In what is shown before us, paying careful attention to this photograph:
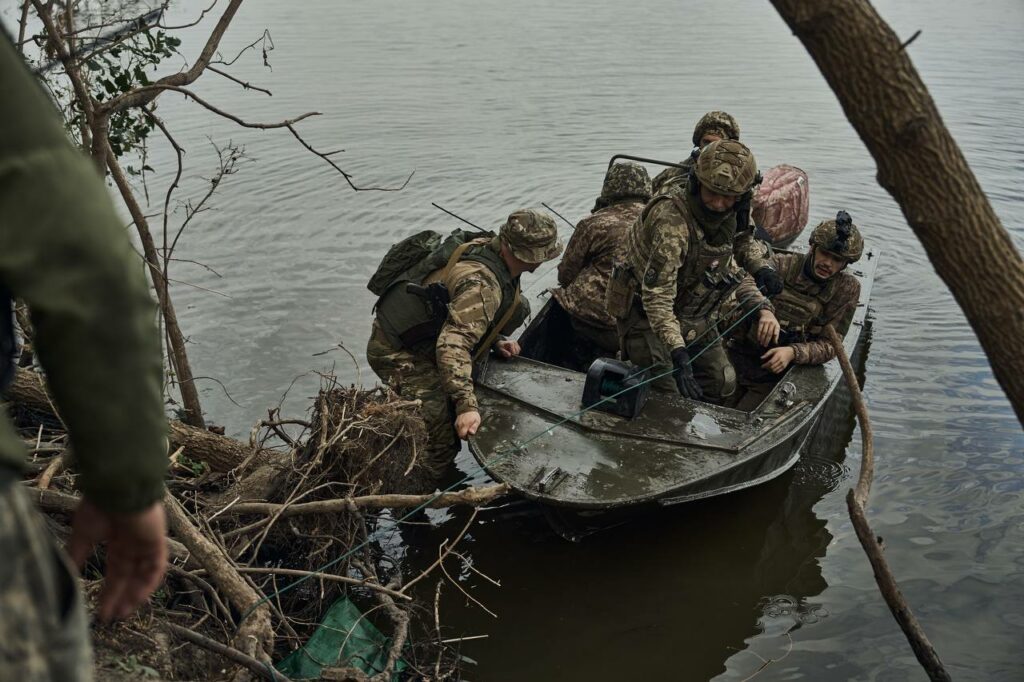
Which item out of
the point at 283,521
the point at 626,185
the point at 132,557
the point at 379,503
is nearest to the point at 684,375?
the point at 626,185

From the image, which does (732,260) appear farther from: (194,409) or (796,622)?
(194,409)

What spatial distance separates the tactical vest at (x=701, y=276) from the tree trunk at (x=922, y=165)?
11.6ft

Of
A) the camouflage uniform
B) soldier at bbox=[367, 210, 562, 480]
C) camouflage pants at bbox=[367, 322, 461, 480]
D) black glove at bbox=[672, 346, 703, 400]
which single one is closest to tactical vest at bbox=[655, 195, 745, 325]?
black glove at bbox=[672, 346, 703, 400]

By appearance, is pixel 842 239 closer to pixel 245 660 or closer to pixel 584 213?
pixel 245 660

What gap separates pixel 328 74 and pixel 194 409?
13.8m

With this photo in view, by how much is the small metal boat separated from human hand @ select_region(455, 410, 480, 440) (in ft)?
0.25

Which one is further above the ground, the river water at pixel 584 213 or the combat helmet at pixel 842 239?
the combat helmet at pixel 842 239

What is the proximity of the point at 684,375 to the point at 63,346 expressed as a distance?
5.43 metres

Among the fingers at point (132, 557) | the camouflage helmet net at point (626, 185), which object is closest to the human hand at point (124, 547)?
the fingers at point (132, 557)

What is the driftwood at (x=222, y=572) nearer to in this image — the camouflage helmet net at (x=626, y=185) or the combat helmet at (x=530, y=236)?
the combat helmet at (x=530, y=236)

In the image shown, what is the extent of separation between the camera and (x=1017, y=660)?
5715 millimetres

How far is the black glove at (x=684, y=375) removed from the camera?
6.50 metres

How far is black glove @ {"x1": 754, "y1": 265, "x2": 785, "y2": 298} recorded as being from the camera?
7.21 metres

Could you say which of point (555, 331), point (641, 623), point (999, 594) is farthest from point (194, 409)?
point (999, 594)
